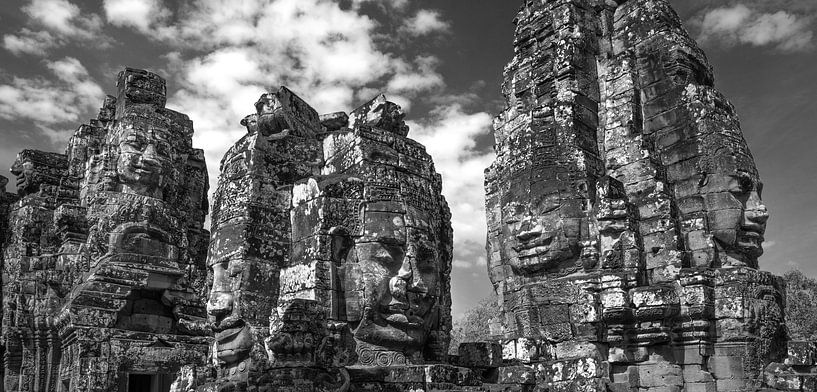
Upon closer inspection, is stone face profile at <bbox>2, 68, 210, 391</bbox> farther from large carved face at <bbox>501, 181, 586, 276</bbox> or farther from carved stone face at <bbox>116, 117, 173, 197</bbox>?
large carved face at <bbox>501, 181, 586, 276</bbox>

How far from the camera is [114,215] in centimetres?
1694

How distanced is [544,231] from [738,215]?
3.58 metres

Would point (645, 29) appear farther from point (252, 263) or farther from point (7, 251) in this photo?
point (7, 251)

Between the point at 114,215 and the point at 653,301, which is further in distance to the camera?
the point at 114,215

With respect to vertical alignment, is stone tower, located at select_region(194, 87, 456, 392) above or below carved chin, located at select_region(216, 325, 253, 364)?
above

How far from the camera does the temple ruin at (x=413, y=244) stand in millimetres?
8320

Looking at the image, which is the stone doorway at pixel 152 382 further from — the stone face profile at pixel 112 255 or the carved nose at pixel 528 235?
the carved nose at pixel 528 235

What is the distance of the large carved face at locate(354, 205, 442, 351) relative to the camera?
26.7 ft

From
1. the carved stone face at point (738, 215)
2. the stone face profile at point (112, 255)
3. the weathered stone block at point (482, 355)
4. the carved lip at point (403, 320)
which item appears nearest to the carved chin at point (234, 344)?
the carved lip at point (403, 320)

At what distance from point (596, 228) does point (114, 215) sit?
1159cm

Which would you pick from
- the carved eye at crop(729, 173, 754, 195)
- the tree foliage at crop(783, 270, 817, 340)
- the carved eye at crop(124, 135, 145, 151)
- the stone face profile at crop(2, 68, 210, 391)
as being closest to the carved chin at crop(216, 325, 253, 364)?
the stone face profile at crop(2, 68, 210, 391)

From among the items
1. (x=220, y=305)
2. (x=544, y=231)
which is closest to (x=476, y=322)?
(x=544, y=231)

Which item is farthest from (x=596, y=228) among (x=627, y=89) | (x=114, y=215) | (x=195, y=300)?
(x=114, y=215)

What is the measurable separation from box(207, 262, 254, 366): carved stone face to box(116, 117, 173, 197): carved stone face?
9670mm
